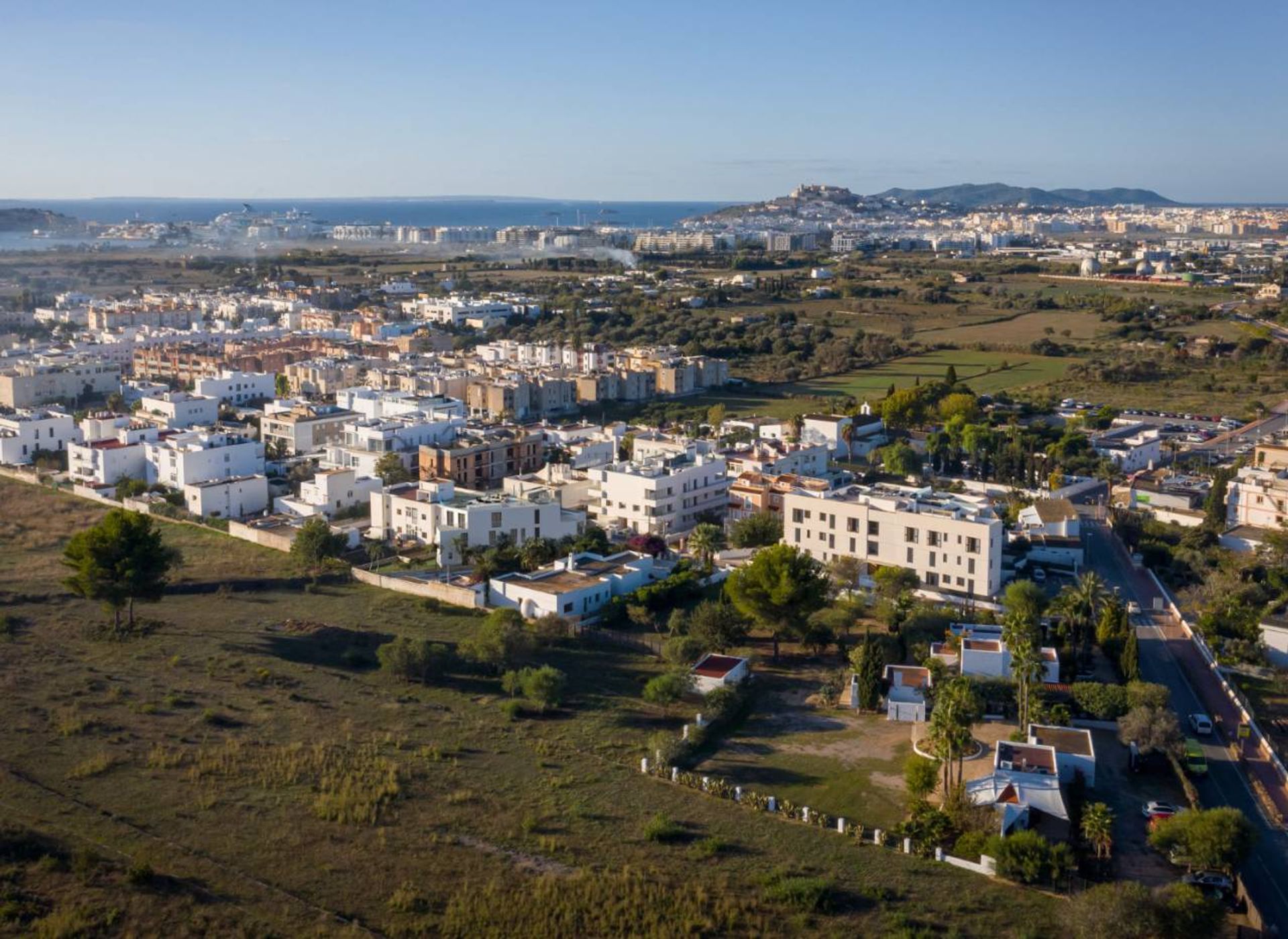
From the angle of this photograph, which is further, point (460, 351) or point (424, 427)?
point (460, 351)

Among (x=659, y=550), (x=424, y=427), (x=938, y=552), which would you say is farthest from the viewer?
(x=424, y=427)

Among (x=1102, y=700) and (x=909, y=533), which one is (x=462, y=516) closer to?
(x=909, y=533)

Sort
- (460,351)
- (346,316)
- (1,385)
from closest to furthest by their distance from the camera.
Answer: (1,385) < (460,351) < (346,316)

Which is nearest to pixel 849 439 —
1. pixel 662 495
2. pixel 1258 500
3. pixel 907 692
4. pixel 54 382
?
pixel 662 495

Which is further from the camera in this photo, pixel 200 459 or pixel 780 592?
pixel 200 459

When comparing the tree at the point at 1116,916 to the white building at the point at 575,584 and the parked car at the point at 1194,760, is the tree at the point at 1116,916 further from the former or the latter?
the white building at the point at 575,584

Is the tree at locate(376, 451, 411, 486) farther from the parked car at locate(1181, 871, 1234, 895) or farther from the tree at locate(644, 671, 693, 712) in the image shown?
the parked car at locate(1181, 871, 1234, 895)

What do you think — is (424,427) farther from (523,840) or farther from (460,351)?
(460,351)

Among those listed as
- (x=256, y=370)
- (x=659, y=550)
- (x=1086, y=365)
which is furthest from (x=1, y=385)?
(x=1086, y=365)
